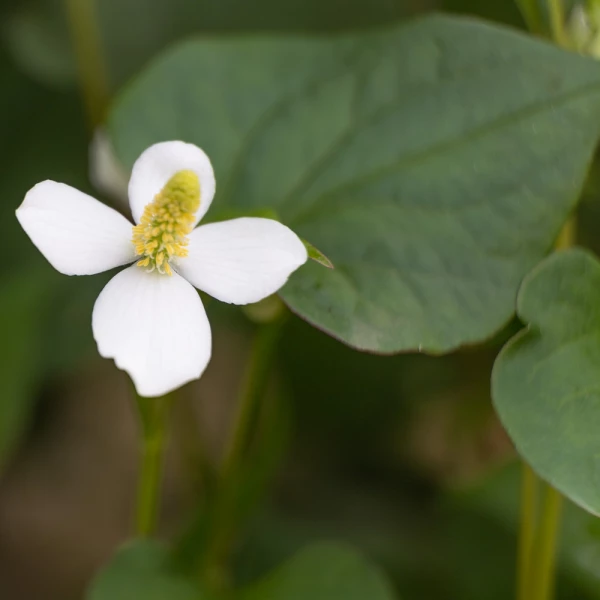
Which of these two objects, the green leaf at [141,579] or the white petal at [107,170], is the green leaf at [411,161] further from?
the green leaf at [141,579]

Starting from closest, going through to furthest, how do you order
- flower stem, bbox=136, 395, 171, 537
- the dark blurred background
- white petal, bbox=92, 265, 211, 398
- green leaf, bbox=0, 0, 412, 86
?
white petal, bbox=92, 265, 211, 398
flower stem, bbox=136, 395, 171, 537
the dark blurred background
green leaf, bbox=0, 0, 412, 86

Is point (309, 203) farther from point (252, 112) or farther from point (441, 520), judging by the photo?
point (441, 520)

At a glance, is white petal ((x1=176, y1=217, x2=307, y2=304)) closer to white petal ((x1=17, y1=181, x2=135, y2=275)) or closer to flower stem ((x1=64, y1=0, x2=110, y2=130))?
white petal ((x1=17, y1=181, x2=135, y2=275))

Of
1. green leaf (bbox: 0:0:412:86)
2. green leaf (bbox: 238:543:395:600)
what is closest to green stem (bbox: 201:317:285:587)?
green leaf (bbox: 238:543:395:600)

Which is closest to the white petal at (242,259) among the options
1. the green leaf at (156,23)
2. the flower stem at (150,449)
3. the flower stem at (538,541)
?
the flower stem at (150,449)

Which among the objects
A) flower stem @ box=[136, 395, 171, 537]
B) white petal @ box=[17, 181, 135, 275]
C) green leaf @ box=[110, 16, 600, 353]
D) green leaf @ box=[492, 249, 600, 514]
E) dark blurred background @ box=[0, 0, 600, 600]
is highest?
white petal @ box=[17, 181, 135, 275]

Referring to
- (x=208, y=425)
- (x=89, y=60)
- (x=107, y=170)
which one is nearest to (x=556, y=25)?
(x=107, y=170)
